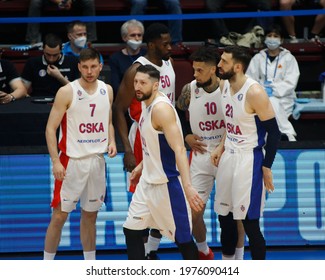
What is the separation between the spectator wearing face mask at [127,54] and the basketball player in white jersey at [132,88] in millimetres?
1680

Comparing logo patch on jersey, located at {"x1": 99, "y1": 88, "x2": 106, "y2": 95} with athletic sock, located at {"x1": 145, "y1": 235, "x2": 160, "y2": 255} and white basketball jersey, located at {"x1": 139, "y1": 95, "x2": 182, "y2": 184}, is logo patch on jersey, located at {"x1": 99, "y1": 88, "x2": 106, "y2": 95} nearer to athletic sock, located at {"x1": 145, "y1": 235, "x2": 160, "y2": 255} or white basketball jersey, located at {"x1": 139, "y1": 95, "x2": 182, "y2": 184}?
white basketball jersey, located at {"x1": 139, "y1": 95, "x2": 182, "y2": 184}

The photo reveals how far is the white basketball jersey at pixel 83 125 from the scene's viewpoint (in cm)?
734

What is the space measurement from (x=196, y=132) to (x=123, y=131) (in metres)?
0.59

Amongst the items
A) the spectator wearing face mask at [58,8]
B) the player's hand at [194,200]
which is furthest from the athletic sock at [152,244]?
the spectator wearing face mask at [58,8]

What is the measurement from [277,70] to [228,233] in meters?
3.12

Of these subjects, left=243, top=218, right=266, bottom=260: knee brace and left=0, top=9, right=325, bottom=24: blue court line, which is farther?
left=0, top=9, right=325, bottom=24: blue court line

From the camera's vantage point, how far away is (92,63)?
7.25 metres

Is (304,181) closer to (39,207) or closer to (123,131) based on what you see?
(123,131)

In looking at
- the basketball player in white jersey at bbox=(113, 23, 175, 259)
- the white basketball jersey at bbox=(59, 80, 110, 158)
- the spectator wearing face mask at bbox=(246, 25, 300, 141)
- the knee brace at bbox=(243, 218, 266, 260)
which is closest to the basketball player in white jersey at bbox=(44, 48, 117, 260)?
the white basketball jersey at bbox=(59, 80, 110, 158)

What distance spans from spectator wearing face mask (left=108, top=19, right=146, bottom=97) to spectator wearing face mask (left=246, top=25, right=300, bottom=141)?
Answer: 1291mm

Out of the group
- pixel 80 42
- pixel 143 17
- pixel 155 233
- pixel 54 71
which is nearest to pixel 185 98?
pixel 155 233

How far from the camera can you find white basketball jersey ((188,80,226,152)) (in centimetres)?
748
